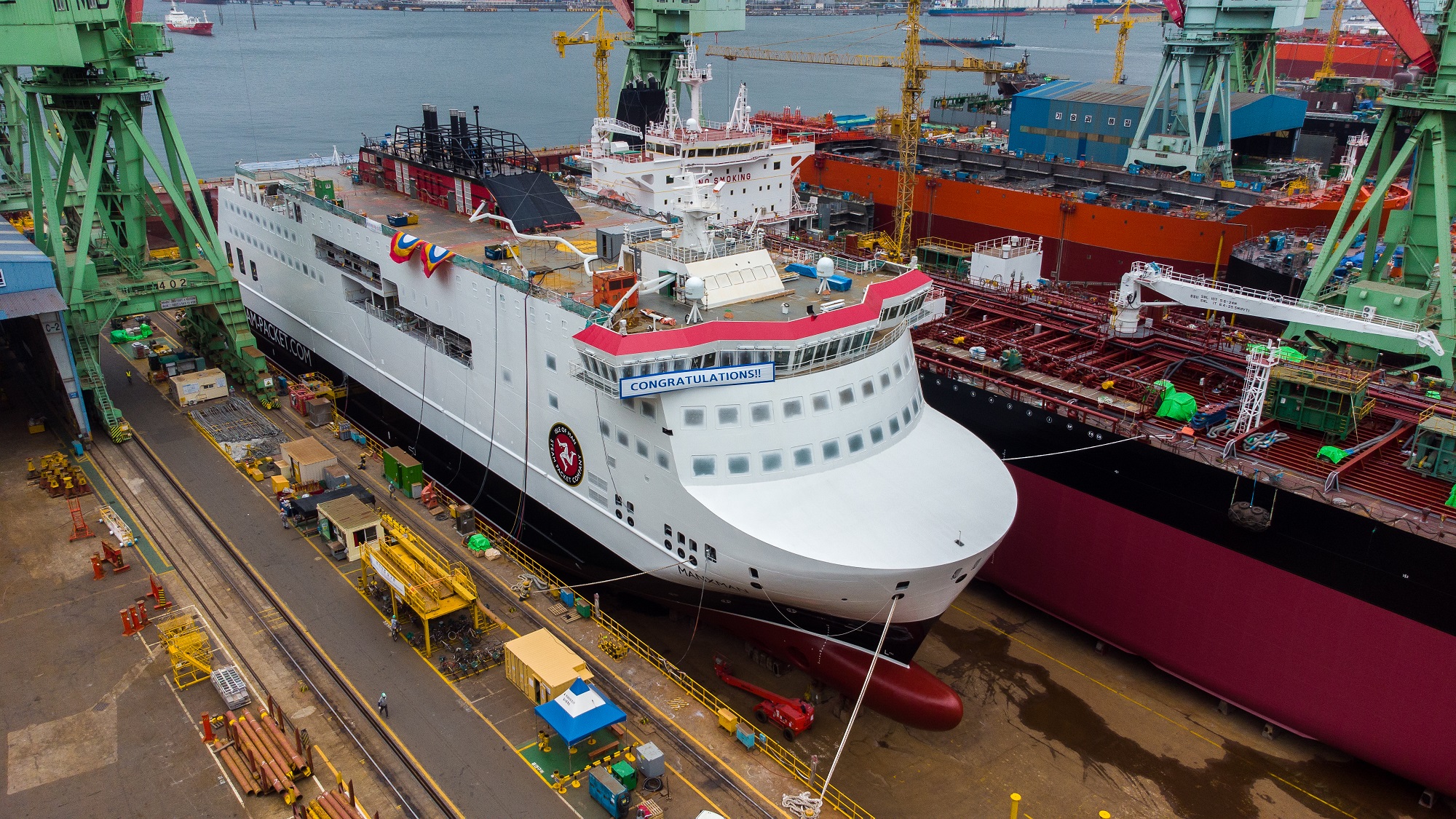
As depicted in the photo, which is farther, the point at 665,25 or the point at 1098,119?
the point at 1098,119

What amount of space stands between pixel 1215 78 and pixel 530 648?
1588 inches

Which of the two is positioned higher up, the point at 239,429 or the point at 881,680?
the point at 239,429

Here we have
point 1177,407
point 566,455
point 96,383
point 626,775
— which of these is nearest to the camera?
point 626,775

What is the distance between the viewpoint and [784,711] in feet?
63.0

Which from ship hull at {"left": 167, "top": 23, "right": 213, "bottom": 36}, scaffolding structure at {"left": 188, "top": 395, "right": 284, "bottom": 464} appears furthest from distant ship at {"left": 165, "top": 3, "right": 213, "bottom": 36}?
scaffolding structure at {"left": 188, "top": 395, "right": 284, "bottom": 464}

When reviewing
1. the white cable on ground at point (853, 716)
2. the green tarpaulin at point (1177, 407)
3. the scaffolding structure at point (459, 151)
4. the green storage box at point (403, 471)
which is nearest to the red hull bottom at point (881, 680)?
the white cable on ground at point (853, 716)

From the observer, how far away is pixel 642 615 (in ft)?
77.7

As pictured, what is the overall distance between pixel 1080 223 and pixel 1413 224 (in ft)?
57.7

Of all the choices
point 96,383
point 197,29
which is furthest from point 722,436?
point 197,29

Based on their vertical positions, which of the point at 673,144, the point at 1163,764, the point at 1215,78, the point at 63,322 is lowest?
the point at 1163,764

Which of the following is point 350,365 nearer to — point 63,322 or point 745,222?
point 63,322

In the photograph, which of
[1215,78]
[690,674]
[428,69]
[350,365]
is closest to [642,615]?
[690,674]

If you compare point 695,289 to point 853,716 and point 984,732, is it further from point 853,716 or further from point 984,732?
point 984,732

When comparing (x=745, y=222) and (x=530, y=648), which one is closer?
(x=530, y=648)
